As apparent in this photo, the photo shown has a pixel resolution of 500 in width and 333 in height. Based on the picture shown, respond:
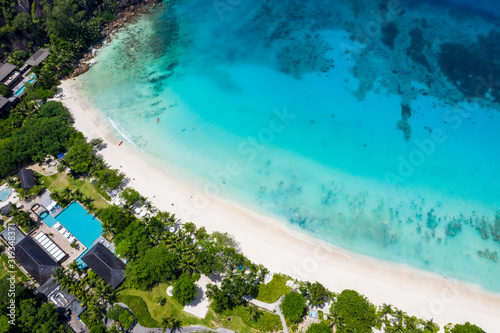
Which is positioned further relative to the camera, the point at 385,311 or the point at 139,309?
the point at 139,309

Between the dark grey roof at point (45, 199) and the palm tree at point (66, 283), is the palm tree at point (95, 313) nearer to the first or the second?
Answer: the palm tree at point (66, 283)

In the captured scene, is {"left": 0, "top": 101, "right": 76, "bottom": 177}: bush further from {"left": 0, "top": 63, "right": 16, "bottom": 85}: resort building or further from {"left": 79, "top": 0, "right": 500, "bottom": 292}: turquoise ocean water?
{"left": 0, "top": 63, "right": 16, "bottom": 85}: resort building

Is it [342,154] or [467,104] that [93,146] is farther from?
[467,104]

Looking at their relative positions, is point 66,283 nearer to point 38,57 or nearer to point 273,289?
point 273,289

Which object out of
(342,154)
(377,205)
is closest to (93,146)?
(342,154)

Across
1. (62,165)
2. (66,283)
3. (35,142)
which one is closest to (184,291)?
(66,283)

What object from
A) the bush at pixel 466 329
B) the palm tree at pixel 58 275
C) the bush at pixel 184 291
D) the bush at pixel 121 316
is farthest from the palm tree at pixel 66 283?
the bush at pixel 466 329
